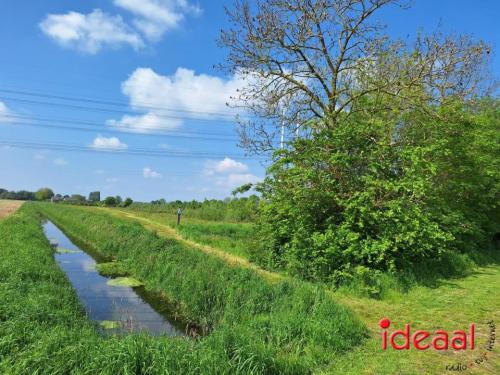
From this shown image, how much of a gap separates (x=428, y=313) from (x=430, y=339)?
1.69m

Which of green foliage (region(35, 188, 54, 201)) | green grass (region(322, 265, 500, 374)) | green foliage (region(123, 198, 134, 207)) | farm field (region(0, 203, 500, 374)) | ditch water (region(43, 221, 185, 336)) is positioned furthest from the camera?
green foliage (region(35, 188, 54, 201))

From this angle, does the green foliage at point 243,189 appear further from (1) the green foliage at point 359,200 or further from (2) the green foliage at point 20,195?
(2) the green foliage at point 20,195

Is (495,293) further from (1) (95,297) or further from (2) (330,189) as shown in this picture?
(1) (95,297)

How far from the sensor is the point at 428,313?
8164 millimetres

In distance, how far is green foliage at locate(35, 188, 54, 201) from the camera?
4424 inches

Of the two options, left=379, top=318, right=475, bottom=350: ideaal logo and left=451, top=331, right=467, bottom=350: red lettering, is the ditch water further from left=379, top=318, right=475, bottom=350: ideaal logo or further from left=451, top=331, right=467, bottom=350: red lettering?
left=451, top=331, right=467, bottom=350: red lettering

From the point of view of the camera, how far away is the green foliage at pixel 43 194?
112m

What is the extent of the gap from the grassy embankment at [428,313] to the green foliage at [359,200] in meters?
0.87

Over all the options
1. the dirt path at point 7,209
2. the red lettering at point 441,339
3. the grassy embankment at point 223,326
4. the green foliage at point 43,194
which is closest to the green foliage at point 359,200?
the grassy embankment at point 223,326

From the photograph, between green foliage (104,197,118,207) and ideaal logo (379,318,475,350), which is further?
green foliage (104,197,118,207)

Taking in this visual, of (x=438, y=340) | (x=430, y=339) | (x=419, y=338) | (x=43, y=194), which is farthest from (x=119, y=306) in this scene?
(x=43, y=194)

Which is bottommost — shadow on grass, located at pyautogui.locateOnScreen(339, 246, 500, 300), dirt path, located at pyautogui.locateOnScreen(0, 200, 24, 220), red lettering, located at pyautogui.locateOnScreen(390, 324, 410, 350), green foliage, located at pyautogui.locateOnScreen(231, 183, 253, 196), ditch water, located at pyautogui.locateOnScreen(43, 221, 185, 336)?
ditch water, located at pyautogui.locateOnScreen(43, 221, 185, 336)

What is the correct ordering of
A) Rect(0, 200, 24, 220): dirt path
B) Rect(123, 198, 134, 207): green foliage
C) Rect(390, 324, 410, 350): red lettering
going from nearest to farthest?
Rect(390, 324, 410, 350): red lettering → Rect(0, 200, 24, 220): dirt path → Rect(123, 198, 134, 207): green foliage

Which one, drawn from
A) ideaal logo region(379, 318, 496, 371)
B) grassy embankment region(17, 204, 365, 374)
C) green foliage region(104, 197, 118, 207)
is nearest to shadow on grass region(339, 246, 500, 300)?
grassy embankment region(17, 204, 365, 374)
